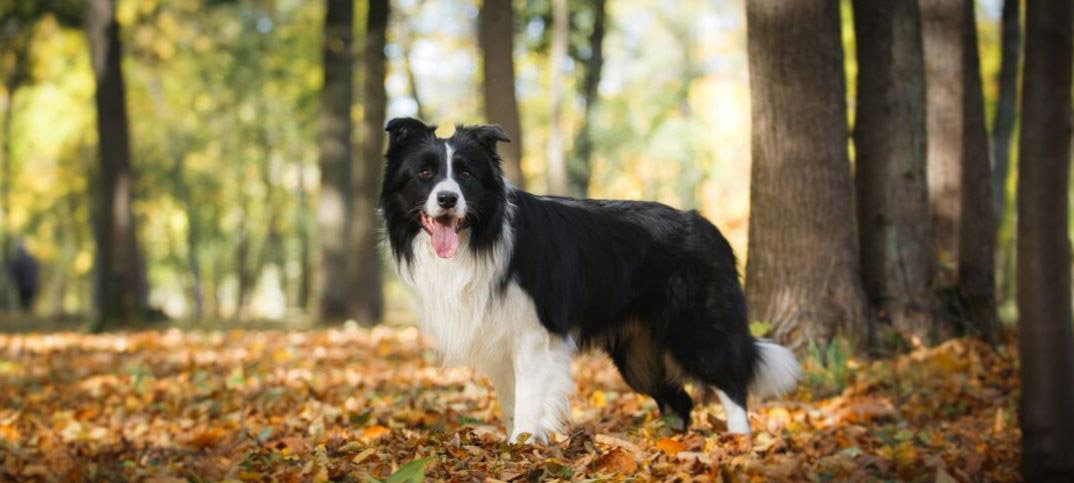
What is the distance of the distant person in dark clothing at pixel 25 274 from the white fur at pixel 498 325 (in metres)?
28.4

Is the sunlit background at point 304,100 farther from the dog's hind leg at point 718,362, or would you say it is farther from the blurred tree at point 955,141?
the dog's hind leg at point 718,362

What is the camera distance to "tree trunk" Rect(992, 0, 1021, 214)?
1662 centimetres

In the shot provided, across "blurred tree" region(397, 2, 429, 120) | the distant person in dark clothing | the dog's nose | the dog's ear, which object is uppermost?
"blurred tree" region(397, 2, 429, 120)

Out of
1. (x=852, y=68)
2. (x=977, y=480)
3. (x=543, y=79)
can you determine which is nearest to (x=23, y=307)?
(x=543, y=79)

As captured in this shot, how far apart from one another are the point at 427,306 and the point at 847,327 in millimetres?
3794

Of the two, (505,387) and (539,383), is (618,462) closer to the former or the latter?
(539,383)

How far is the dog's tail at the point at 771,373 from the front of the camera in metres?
6.70

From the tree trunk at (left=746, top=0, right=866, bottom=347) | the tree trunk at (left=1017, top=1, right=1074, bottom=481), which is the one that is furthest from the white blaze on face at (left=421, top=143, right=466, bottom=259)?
the tree trunk at (left=746, top=0, right=866, bottom=347)

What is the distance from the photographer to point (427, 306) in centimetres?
614

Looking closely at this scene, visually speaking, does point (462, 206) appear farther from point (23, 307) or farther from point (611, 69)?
point (23, 307)

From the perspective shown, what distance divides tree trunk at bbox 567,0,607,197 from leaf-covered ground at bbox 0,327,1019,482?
16.0 metres

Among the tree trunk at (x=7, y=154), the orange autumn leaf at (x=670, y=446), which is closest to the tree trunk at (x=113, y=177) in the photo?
the tree trunk at (x=7, y=154)

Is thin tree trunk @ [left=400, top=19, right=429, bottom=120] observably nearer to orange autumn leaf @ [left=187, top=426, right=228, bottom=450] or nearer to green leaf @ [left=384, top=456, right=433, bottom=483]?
orange autumn leaf @ [left=187, top=426, right=228, bottom=450]

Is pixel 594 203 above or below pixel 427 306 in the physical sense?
above
